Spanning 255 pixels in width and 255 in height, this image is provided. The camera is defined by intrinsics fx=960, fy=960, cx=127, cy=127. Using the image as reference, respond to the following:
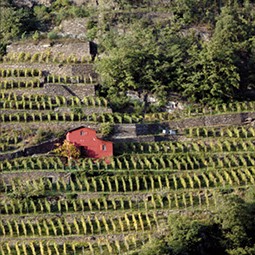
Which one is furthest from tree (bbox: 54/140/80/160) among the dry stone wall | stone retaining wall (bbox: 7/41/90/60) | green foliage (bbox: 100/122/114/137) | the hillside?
stone retaining wall (bbox: 7/41/90/60)

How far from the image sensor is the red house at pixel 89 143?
61469 mm

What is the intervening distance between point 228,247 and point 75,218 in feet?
30.7

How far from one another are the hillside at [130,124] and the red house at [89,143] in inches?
37.0

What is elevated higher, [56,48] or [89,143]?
[56,48]

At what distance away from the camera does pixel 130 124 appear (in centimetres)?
6400

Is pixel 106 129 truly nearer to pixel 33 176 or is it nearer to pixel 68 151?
pixel 68 151

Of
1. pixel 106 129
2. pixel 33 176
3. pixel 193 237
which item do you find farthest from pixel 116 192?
pixel 193 237

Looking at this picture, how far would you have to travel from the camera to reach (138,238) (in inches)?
2100

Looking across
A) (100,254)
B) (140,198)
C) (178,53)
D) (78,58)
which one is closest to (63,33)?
(78,58)

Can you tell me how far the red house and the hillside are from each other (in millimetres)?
941

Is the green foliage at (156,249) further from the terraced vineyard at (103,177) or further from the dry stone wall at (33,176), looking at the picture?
the dry stone wall at (33,176)

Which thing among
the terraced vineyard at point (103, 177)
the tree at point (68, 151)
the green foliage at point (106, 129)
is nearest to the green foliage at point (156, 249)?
the terraced vineyard at point (103, 177)

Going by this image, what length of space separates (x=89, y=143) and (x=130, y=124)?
372 cm

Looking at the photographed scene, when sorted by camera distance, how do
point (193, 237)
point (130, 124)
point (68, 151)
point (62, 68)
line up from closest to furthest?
point (193, 237) → point (68, 151) → point (130, 124) → point (62, 68)
